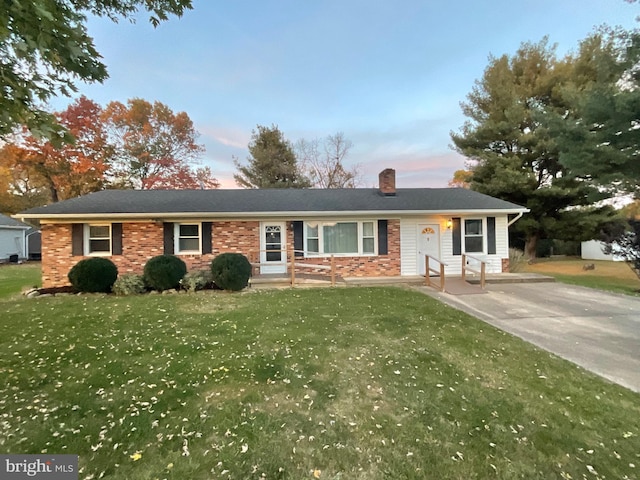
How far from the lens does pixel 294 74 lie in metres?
14.1

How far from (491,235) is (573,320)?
5.93 metres

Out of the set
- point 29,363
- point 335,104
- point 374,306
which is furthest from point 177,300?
point 335,104

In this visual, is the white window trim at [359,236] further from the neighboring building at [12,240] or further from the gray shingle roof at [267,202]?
the neighboring building at [12,240]

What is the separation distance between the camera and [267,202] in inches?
472

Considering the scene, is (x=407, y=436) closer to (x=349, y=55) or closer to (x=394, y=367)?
(x=394, y=367)

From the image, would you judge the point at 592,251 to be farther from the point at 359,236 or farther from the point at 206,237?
the point at 206,237

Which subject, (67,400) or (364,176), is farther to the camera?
(364,176)

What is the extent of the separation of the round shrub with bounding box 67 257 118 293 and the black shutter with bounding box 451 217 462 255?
11174 millimetres

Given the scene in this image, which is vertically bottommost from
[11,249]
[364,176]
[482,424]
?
[482,424]

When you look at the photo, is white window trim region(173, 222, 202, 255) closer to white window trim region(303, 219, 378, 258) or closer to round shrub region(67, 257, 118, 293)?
round shrub region(67, 257, 118, 293)

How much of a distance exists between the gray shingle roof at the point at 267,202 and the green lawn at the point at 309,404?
5841 mm

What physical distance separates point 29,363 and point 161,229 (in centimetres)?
728

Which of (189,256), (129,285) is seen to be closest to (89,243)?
(129,285)

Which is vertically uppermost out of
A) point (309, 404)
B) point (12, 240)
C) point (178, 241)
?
point (12, 240)
